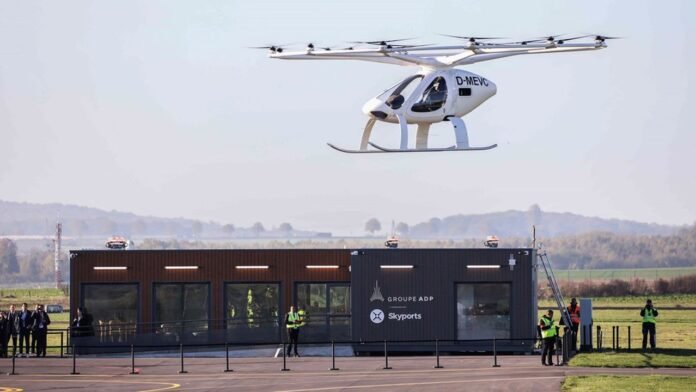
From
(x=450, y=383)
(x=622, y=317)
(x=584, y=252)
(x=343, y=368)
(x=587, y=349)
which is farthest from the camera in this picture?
(x=584, y=252)

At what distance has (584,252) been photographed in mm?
193625

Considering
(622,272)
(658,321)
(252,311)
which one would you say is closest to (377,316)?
(252,311)

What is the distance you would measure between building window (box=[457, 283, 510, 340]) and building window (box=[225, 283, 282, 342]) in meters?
6.05

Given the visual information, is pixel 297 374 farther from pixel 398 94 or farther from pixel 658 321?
pixel 658 321

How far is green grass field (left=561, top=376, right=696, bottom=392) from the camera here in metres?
36.1

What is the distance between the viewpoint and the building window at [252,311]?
48719 mm

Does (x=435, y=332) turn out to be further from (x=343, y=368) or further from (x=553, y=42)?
(x=553, y=42)

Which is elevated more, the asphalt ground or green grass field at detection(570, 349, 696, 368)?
green grass field at detection(570, 349, 696, 368)

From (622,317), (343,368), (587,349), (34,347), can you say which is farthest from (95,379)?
(622,317)

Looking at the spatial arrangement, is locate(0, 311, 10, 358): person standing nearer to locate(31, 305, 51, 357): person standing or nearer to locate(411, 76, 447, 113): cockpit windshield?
locate(31, 305, 51, 357): person standing

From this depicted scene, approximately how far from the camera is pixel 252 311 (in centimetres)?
4884

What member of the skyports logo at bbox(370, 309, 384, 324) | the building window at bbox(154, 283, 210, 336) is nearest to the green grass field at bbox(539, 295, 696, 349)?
the skyports logo at bbox(370, 309, 384, 324)

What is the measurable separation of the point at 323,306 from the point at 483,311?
524 cm

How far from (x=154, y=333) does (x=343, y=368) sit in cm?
845
